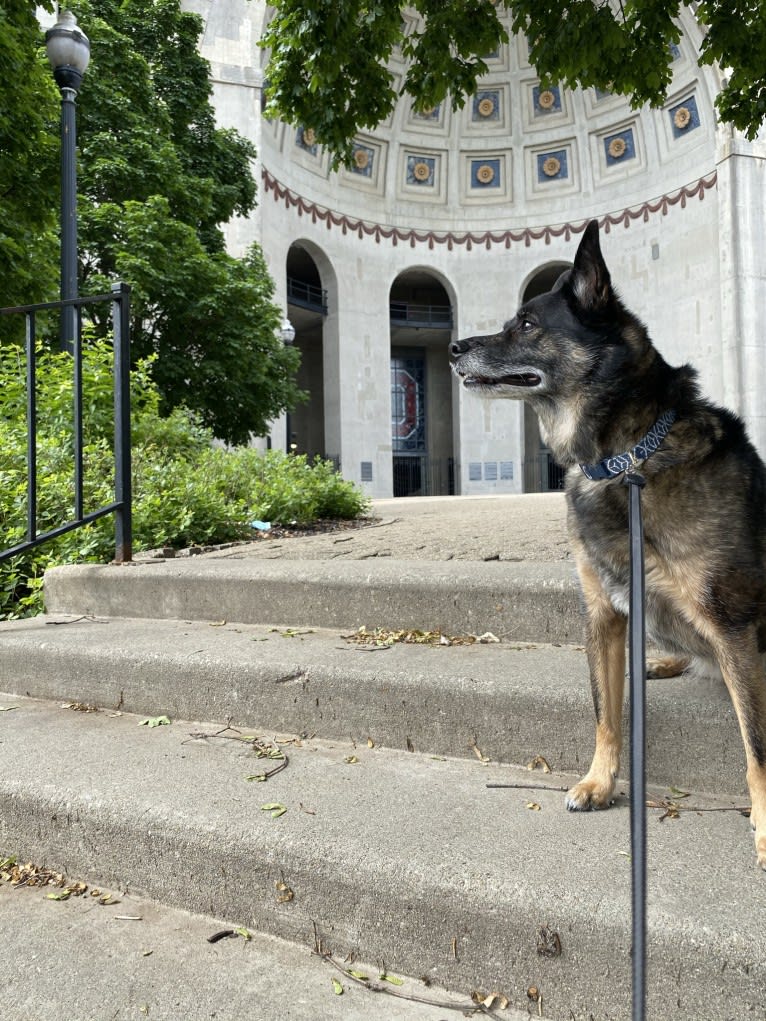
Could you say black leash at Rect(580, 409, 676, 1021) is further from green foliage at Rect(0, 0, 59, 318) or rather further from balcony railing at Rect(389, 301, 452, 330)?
balcony railing at Rect(389, 301, 452, 330)

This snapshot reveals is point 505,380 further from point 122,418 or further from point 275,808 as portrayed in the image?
point 122,418

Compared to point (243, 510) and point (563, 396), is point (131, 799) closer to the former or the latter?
point (563, 396)

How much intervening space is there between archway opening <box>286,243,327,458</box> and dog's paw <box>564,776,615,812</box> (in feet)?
70.8

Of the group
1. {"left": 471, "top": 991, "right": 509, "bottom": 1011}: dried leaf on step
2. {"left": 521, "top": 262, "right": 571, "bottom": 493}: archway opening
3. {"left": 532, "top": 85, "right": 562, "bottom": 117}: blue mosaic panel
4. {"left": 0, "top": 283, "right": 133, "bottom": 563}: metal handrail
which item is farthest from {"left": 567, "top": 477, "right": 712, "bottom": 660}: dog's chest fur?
{"left": 532, "top": 85, "right": 562, "bottom": 117}: blue mosaic panel

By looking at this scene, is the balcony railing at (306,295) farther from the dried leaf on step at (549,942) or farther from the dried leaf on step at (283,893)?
the dried leaf on step at (549,942)

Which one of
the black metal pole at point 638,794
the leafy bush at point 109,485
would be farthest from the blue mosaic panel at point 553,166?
the black metal pole at point 638,794

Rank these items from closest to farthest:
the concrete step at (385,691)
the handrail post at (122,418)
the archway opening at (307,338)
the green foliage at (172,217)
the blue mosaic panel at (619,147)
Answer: the concrete step at (385,691), the handrail post at (122,418), the green foliage at (172,217), the blue mosaic panel at (619,147), the archway opening at (307,338)

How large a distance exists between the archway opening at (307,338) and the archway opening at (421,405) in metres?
3.01

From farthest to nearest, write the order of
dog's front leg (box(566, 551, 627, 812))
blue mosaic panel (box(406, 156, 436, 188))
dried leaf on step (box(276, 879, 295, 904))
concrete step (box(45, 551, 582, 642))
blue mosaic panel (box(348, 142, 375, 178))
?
1. blue mosaic panel (box(406, 156, 436, 188))
2. blue mosaic panel (box(348, 142, 375, 178))
3. concrete step (box(45, 551, 582, 642))
4. dog's front leg (box(566, 551, 627, 812))
5. dried leaf on step (box(276, 879, 295, 904))

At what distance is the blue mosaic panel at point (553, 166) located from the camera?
24203 mm

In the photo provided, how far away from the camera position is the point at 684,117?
840 inches

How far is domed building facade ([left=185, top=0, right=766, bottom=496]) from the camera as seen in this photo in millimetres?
20359

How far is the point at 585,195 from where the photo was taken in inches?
941

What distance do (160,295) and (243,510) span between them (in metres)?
7.72
